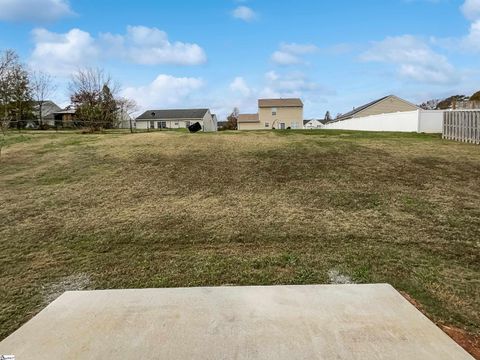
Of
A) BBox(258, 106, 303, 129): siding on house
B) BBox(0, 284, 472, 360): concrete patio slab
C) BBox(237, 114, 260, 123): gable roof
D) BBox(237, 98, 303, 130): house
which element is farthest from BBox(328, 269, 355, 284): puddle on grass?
BBox(237, 114, 260, 123): gable roof

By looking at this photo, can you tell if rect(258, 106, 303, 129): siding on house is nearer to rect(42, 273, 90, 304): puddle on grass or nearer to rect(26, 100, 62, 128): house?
rect(26, 100, 62, 128): house

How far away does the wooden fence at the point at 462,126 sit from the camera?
1202 centimetres

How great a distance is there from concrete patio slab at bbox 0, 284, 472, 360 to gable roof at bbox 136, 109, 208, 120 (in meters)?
55.3

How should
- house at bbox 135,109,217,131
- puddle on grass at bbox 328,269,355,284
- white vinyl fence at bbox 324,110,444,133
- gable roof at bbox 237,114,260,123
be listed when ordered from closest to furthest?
puddle on grass at bbox 328,269,355,284, white vinyl fence at bbox 324,110,444,133, house at bbox 135,109,217,131, gable roof at bbox 237,114,260,123

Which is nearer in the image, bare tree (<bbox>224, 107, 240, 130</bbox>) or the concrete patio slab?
the concrete patio slab

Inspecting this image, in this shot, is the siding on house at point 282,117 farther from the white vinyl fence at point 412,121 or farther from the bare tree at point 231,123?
the white vinyl fence at point 412,121

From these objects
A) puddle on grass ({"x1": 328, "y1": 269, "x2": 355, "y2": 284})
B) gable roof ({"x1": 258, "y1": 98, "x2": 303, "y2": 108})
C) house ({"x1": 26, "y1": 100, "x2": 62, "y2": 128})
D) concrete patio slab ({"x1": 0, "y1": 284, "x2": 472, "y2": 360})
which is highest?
gable roof ({"x1": 258, "y1": 98, "x2": 303, "y2": 108})

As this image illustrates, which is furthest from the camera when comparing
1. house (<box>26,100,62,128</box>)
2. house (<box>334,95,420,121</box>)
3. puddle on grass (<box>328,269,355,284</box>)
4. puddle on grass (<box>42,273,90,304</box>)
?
house (<box>334,95,420,121</box>)

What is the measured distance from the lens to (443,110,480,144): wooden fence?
1202 centimetres

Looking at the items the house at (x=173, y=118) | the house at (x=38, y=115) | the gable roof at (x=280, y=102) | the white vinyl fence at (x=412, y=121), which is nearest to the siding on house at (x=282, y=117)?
the gable roof at (x=280, y=102)

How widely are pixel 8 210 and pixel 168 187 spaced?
7.97 ft

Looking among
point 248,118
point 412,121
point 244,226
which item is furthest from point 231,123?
point 244,226

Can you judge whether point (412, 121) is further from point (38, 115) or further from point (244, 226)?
point (38, 115)

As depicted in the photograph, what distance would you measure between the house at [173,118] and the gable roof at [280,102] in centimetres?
856
